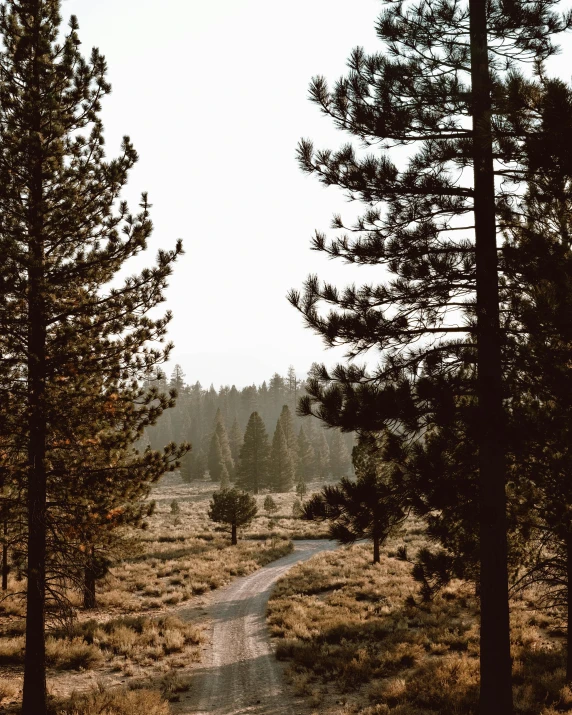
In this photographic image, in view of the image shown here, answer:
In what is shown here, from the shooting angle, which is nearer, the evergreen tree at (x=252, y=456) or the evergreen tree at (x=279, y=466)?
the evergreen tree at (x=252, y=456)

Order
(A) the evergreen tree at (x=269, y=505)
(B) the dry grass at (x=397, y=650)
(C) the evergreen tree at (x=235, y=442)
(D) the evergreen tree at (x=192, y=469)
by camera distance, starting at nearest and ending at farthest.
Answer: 1. (B) the dry grass at (x=397, y=650)
2. (A) the evergreen tree at (x=269, y=505)
3. (D) the evergreen tree at (x=192, y=469)
4. (C) the evergreen tree at (x=235, y=442)

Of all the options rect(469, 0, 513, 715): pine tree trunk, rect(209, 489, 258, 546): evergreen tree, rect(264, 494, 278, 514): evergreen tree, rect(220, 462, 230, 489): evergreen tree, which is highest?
rect(469, 0, 513, 715): pine tree trunk

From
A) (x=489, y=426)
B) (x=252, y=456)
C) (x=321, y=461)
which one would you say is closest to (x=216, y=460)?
(x=252, y=456)

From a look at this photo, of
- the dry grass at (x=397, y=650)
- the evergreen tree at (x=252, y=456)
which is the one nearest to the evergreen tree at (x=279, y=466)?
the evergreen tree at (x=252, y=456)

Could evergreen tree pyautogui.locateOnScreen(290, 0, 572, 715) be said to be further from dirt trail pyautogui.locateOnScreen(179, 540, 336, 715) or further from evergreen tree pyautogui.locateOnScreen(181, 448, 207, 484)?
evergreen tree pyautogui.locateOnScreen(181, 448, 207, 484)

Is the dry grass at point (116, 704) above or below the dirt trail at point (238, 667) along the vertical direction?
above

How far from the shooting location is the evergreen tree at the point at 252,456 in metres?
65.5

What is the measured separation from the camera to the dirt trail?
11406 mm

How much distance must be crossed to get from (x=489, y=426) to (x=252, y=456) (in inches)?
2380

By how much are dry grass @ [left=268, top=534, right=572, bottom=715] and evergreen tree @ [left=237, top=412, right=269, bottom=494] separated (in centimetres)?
4149

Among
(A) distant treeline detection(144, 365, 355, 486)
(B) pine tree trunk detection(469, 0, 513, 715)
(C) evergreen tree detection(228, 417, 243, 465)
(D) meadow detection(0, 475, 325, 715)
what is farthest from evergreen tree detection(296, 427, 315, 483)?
(B) pine tree trunk detection(469, 0, 513, 715)

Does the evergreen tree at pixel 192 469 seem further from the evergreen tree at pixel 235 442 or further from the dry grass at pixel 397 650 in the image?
the dry grass at pixel 397 650

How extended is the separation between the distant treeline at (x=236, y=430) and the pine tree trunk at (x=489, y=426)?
184ft

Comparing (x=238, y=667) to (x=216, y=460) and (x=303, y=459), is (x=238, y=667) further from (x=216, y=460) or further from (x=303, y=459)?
(x=303, y=459)
